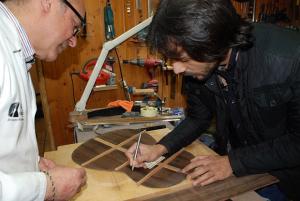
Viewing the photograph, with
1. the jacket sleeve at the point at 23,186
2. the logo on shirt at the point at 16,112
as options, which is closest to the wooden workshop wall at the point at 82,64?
the logo on shirt at the point at 16,112

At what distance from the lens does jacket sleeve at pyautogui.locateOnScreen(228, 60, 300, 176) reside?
1.02 meters

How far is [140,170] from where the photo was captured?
1.17m

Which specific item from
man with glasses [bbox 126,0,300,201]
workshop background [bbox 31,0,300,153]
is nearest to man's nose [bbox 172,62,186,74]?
man with glasses [bbox 126,0,300,201]

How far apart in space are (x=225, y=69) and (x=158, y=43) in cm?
32

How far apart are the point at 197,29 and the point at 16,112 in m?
0.61

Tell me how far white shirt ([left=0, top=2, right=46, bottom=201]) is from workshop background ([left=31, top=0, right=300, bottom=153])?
4.83 ft

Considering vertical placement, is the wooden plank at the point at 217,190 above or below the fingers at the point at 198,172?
below

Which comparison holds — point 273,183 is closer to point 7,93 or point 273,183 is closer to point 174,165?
point 174,165

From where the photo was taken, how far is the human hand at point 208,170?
1079mm

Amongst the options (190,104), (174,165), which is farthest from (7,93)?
(190,104)

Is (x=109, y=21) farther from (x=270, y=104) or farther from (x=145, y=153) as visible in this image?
(x=270, y=104)

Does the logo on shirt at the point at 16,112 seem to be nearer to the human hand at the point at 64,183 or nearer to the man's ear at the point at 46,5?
the human hand at the point at 64,183

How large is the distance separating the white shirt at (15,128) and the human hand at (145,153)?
0.39 meters

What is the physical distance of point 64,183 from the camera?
0.90m
